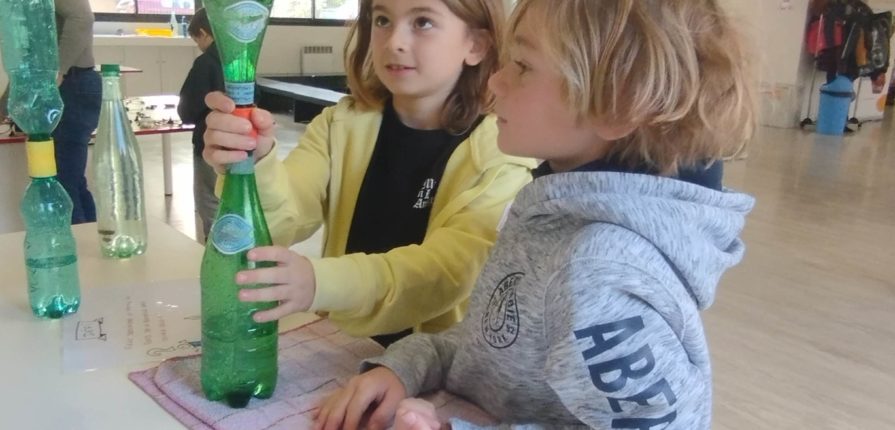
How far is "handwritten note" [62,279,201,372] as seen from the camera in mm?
Result: 888

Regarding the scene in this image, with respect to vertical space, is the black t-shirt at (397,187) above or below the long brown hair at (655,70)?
below

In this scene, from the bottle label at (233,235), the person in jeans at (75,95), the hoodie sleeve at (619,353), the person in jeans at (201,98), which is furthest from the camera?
the person in jeans at (75,95)

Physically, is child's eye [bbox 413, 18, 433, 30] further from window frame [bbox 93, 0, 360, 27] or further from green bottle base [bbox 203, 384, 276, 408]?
window frame [bbox 93, 0, 360, 27]

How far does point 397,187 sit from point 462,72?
196 millimetres

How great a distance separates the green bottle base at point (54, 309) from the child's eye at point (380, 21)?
0.54 m

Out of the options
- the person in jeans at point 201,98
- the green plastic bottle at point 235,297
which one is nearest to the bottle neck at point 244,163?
the green plastic bottle at point 235,297

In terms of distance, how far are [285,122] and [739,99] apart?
6428mm

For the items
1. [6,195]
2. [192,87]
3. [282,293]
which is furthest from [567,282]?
[6,195]

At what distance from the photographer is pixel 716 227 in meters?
0.75

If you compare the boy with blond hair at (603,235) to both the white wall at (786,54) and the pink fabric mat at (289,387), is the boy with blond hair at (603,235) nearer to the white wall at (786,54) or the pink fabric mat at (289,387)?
the pink fabric mat at (289,387)

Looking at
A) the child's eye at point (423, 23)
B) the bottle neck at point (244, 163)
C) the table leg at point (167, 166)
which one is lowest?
the table leg at point (167, 166)

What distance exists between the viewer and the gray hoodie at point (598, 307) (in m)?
0.65

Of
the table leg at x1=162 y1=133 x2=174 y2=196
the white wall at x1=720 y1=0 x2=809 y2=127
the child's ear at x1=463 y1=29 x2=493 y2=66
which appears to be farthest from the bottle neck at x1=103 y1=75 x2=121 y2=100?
the white wall at x1=720 y1=0 x2=809 y2=127

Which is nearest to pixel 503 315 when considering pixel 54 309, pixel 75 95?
pixel 54 309
